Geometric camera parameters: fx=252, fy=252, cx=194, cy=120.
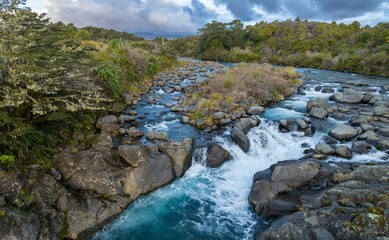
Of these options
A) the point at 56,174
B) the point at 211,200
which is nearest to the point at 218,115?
the point at 211,200

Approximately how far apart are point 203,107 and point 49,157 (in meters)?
8.10

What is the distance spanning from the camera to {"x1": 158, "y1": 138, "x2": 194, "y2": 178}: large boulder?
9.48 metres

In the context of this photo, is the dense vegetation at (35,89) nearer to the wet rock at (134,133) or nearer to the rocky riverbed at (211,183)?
the rocky riverbed at (211,183)

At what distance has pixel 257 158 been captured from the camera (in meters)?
10.8

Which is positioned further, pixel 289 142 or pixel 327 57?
pixel 327 57

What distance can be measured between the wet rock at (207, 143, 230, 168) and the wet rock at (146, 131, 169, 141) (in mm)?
1978

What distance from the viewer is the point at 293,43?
169 feet

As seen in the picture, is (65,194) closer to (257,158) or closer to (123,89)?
(257,158)

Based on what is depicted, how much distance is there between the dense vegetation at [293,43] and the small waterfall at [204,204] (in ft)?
90.0

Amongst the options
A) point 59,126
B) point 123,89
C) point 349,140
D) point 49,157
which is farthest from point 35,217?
point 349,140

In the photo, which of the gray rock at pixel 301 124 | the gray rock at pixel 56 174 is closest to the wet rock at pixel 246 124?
the gray rock at pixel 301 124

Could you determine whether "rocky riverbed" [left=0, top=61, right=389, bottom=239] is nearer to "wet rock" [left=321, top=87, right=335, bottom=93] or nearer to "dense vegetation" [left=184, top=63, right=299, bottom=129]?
"dense vegetation" [left=184, top=63, right=299, bottom=129]

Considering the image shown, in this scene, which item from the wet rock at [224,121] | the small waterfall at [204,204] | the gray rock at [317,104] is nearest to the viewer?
the small waterfall at [204,204]

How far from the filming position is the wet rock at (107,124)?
35.8ft
